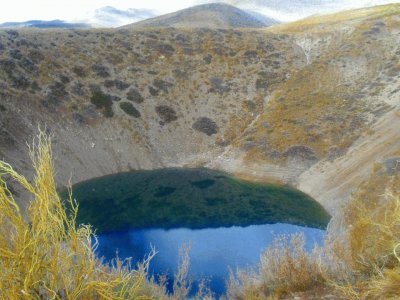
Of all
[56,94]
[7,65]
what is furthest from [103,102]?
[7,65]

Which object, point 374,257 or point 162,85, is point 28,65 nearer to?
point 162,85

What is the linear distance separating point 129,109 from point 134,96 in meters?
3.82

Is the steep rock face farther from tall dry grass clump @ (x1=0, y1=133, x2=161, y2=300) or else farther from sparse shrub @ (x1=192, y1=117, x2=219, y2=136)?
tall dry grass clump @ (x1=0, y1=133, x2=161, y2=300)

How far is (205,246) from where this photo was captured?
47.0m

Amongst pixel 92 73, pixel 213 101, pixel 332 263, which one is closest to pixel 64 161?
pixel 92 73

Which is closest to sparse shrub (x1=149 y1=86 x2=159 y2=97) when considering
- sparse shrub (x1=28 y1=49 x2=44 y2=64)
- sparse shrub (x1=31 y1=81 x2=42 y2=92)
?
sparse shrub (x1=31 y1=81 x2=42 y2=92)

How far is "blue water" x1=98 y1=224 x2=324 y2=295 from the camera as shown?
4053 cm

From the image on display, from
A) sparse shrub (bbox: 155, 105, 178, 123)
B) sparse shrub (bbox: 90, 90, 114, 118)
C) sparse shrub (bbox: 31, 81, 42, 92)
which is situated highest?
sparse shrub (bbox: 31, 81, 42, 92)

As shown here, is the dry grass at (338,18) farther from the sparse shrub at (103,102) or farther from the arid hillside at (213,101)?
the sparse shrub at (103,102)

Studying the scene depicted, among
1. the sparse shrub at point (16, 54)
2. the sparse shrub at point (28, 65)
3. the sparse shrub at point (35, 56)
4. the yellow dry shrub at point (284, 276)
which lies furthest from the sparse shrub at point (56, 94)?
the yellow dry shrub at point (284, 276)

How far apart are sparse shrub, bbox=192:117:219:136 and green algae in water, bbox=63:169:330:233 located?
30.8ft

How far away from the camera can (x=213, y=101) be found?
84438mm

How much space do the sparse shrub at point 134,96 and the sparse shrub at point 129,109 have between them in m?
1.78

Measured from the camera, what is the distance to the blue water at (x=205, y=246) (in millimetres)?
40531
